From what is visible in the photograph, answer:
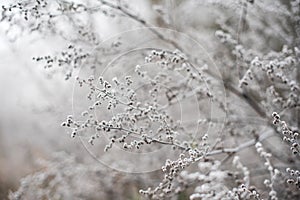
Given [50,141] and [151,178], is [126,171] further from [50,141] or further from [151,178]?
[50,141]

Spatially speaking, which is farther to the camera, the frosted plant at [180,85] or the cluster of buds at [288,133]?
the frosted plant at [180,85]

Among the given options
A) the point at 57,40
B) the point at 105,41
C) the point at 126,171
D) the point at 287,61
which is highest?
the point at 57,40

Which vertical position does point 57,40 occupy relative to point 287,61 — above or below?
above

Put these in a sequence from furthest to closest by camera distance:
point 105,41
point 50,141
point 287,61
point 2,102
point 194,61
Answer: point 2,102, point 50,141, point 194,61, point 105,41, point 287,61

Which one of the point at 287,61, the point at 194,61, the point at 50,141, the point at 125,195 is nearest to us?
the point at 287,61

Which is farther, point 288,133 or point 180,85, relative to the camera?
point 180,85

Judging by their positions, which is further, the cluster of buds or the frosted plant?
the frosted plant

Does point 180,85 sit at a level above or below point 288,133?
above

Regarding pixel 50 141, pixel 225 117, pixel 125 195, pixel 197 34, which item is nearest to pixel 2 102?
pixel 50 141

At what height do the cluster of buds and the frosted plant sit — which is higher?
the frosted plant

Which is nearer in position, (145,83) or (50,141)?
(145,83)

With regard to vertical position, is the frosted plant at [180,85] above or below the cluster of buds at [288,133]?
above
